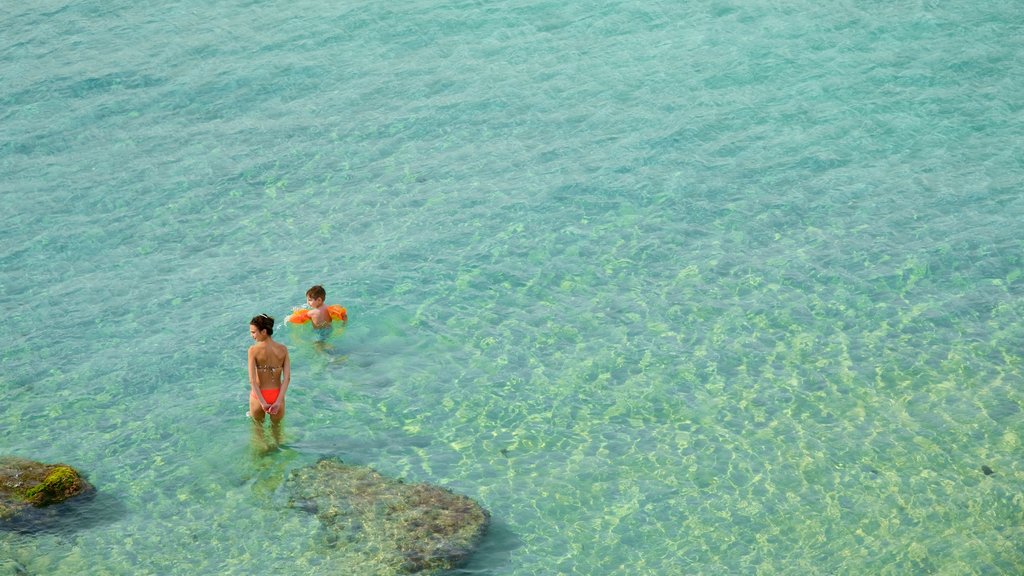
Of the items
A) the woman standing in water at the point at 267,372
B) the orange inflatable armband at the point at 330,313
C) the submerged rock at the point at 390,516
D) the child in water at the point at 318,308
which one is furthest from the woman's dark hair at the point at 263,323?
the orange inflatable armband at the point at 330,313

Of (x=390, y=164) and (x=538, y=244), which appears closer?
(x=538, y=244)

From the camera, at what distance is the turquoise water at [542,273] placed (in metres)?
→ 9.36

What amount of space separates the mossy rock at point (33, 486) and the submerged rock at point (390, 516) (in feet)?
6.56

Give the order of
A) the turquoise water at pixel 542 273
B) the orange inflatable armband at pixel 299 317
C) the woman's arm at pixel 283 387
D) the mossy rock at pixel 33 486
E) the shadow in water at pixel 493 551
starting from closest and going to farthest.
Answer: the shadow in water at pixel 493 551
the mossy rock at pixel 33 486
the turquoise water at pixel 542 273
the woman's arm at pixel 283 387
the orange inflatable armband at pixel 299 317

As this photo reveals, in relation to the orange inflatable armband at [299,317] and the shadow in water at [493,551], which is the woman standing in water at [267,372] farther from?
the shadow in water at [493,551]

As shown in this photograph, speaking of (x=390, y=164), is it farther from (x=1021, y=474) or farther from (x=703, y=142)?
(x=1021, y=474)

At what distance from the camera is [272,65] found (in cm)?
1769

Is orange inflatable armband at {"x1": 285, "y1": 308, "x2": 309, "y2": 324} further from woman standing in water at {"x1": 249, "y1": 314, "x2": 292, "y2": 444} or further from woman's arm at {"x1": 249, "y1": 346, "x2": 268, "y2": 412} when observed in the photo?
woman's arm at {"x1": 249, "y1": 346, "x2": 268, "y2": 412}

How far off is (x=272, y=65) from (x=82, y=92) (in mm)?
3131

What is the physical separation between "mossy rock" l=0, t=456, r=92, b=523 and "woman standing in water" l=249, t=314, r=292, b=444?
68.4 inches

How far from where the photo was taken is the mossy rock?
9164 mm

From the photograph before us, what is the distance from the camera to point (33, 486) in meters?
9.31

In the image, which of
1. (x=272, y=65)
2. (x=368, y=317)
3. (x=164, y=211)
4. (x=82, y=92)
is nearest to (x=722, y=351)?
(x=368, y=317)

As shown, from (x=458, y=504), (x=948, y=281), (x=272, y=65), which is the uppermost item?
(x=272, y=65)
